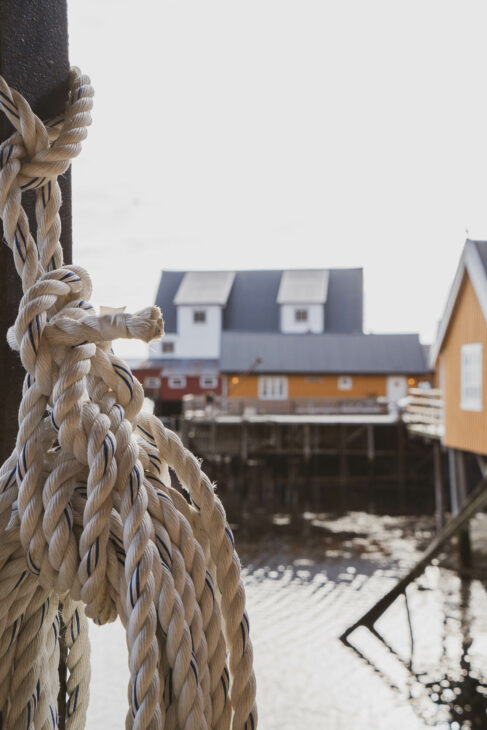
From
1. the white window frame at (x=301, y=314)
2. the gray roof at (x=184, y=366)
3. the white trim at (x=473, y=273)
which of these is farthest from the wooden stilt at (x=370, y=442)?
the white window frame at (x=301, y=314)

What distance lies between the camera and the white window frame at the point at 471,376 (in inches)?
563

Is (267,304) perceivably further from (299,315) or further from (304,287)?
(304,287)

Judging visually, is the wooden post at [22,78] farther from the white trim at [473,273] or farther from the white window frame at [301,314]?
the white window frame at [301,314]

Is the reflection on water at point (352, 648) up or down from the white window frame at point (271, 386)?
down

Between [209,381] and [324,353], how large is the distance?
6.11 meters

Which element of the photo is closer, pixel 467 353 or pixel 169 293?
pixel 467 353

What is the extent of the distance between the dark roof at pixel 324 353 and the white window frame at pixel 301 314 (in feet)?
11.1

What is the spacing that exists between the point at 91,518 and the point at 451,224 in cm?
1330

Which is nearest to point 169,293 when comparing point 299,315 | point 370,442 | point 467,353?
point 299,315

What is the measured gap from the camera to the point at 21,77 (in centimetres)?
103

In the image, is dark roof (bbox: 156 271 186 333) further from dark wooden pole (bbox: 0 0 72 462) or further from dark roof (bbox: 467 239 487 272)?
dark wooden pole (bbox: 0 0 72 462)

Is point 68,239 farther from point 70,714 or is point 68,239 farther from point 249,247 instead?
point 249,247

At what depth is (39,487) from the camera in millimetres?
776

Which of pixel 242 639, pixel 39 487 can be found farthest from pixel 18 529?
pixel 242 639
